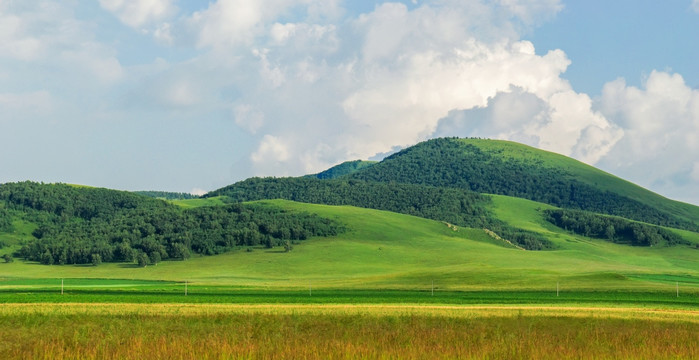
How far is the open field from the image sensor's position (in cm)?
2405

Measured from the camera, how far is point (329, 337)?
95.8ft

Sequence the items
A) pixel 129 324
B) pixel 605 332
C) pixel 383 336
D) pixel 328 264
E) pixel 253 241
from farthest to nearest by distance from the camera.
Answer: pixel 253 241 < pixel 328 264 < pixel 129 324 < pixel 605 332 < pixel 383 336

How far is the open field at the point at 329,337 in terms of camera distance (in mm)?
24047

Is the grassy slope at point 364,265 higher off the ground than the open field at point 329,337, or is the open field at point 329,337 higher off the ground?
the open field at point 329,337

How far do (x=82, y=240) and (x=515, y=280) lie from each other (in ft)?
409

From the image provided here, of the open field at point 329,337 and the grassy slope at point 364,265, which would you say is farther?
the grassy slope at point 364,265

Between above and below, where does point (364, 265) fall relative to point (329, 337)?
below

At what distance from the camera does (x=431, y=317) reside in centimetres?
4031

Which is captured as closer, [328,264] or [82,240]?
[328,264]

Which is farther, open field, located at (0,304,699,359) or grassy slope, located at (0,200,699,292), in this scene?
grassy slope, located at (0,200,699,292)

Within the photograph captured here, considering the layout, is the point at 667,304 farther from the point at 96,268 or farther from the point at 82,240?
the point at 82,240

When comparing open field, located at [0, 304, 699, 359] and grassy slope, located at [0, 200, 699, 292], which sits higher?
open field, located at [0, 304, 699, 359]

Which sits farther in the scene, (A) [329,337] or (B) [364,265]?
(B) [364,265]

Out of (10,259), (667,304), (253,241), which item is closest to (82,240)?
(10,259)
